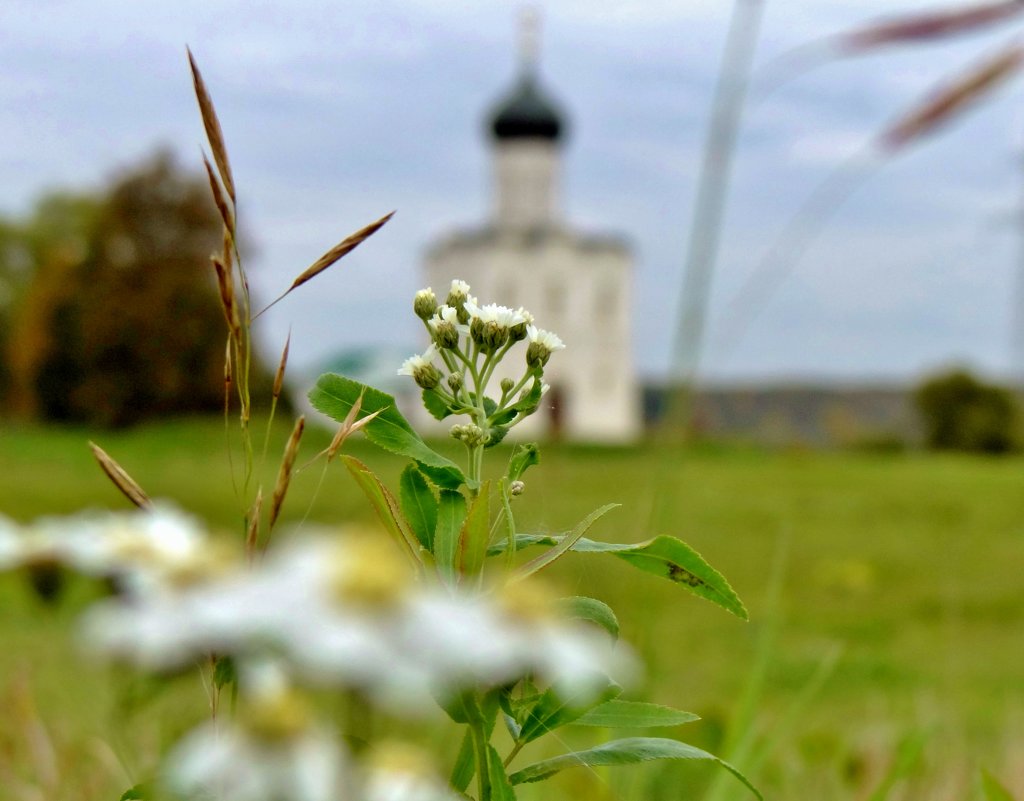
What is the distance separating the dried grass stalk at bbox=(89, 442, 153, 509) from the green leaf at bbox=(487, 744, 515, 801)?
24cm

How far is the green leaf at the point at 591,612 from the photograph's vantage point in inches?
27.6

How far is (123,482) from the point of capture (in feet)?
2.10

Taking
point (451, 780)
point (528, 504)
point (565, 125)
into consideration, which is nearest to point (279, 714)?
point (451, 780)

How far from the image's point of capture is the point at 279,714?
0.31 m

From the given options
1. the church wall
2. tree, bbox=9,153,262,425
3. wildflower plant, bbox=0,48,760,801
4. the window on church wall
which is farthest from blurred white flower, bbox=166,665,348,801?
the window on church wall

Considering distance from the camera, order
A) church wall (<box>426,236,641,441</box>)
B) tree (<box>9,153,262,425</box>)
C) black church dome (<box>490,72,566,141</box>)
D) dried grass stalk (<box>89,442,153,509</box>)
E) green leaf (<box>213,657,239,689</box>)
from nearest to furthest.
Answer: green leaf (<box>213,657,239,689</box>) → dried grass stalk (<box>89,442,153,509</box>) → tree (<box>9,153,262,425</box>) → black church dome (<box>490,72,566,141</box>) → church wall (<box>426,236,641,441</box>)

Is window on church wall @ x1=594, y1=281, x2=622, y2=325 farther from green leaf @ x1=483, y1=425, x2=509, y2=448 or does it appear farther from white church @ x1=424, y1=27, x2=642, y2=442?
green leaf @ x1=483, y1=425, x2=509, y2=448

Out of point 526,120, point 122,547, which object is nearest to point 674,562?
point 122,547

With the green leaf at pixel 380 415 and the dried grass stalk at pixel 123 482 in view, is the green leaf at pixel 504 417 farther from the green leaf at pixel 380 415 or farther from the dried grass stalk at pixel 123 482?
the dried grass stalk at pixel 123 482

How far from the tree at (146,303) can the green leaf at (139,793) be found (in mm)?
23150

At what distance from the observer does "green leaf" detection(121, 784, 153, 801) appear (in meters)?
0.57

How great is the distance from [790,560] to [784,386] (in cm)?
2420

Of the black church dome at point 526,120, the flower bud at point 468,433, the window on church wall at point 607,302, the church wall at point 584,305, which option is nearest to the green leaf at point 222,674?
the flower bud at point 468,433

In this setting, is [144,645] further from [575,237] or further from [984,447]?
[575,237]
